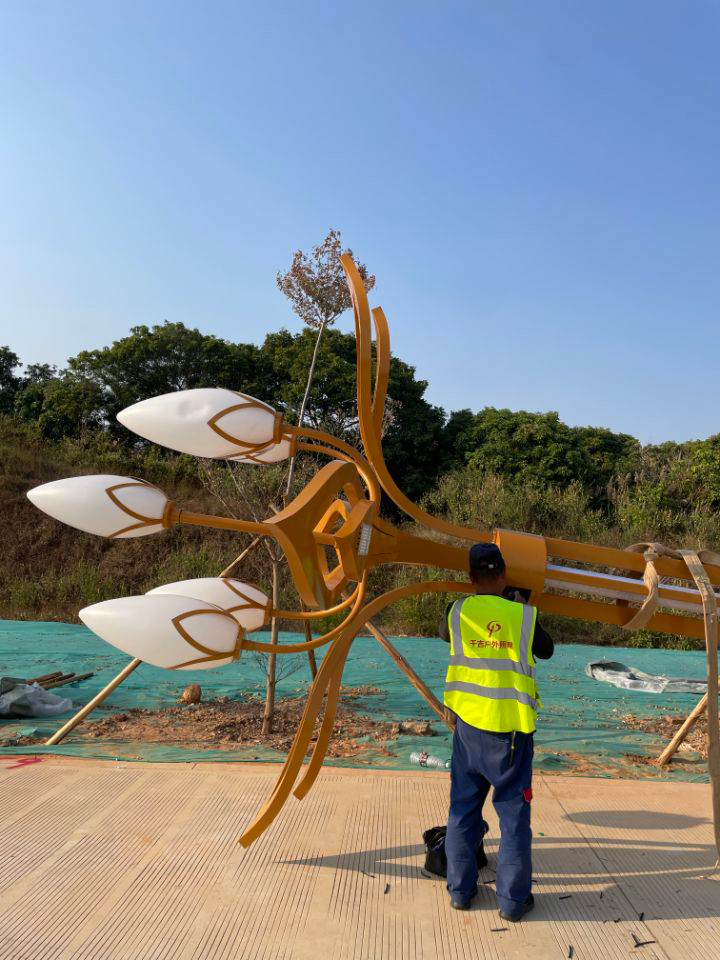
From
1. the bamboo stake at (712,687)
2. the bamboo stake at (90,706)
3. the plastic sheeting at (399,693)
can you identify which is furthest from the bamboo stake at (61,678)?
the bamboo stake at (712,687)

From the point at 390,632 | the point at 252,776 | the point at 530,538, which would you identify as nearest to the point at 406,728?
the point at 252,776

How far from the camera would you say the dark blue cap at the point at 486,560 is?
2.81 meters

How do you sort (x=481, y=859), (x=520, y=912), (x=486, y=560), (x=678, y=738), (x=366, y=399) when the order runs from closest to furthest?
1. (x=520, y=912)
2. (x=486, y=560)
3. (x=481, y=859)
4. (x=366, y=399)
5. (x=678, y=738)

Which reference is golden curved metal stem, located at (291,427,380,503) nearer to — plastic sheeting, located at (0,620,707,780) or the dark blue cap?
the dark blue cap

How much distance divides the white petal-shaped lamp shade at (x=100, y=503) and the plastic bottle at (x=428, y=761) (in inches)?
99.1

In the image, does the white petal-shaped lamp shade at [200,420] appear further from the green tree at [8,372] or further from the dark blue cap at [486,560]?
the green tree at [8,372]

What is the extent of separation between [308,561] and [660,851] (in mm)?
2037

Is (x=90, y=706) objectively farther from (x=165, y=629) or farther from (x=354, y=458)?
(x=354, y=458)

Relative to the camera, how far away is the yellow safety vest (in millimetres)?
2619

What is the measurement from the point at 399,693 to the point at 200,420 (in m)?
4.20

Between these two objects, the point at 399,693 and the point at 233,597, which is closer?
the point at 233,597

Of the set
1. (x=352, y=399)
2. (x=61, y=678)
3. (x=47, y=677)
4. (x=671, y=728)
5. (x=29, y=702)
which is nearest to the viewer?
(x=29, y=702)

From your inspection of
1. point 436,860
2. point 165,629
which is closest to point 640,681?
point 436,860

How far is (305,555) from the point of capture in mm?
2863
